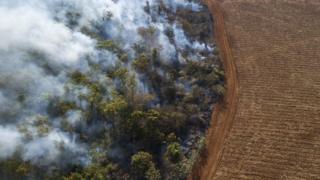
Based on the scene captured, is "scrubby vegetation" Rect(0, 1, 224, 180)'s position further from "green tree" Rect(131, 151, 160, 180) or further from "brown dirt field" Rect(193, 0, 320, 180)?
"brown dirt field" Rect(193, 0, 320, 180)

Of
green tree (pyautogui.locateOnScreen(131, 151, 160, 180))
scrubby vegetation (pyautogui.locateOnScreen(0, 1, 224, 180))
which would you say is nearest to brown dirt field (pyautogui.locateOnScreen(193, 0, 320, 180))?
scrubby vegetation (pyautogui.locateOnScreen(0, 1, 224, 180))

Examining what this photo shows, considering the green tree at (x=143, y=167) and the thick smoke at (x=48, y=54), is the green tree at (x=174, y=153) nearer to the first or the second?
the green tree at (x=143, y=167)

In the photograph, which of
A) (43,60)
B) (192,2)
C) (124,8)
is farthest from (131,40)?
(192,2)

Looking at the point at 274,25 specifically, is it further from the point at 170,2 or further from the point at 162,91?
the point at 162,91

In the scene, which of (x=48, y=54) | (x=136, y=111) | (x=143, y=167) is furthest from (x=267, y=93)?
(x=48, y=54)

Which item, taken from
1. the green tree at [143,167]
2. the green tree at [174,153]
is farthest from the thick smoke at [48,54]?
the green tree at [174,153]

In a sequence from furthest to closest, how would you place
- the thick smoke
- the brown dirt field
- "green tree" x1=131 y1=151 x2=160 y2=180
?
the brown dirt field → "green tree" x1=131 y1=151 x2=160 y2=180 → the thick smoke
